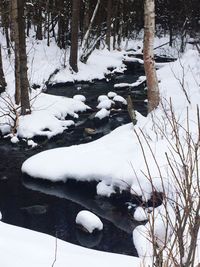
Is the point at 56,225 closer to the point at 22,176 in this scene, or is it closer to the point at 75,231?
the point at 75,231

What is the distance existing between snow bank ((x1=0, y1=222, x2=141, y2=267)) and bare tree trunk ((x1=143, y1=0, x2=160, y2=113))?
6072 millimetres

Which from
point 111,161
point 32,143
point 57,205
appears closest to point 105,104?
point 32,143

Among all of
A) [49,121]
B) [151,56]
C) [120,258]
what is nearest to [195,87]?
[151,56]

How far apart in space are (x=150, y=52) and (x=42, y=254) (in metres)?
6.74

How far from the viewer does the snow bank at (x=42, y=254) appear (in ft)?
12.3

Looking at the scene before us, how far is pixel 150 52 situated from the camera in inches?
388

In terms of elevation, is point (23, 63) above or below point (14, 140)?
above

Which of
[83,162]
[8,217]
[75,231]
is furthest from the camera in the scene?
[83,162]

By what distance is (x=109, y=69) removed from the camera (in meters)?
20.3

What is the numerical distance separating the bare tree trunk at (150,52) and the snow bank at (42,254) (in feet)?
19.9

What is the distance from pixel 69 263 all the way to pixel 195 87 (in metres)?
9.77

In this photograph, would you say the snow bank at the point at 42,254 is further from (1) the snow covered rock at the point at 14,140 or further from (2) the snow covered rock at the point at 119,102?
(2) the snow covered rock at the point at 119,102

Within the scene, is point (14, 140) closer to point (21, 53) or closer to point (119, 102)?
point (21, 53)

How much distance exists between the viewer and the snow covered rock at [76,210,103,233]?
6.51 metres
